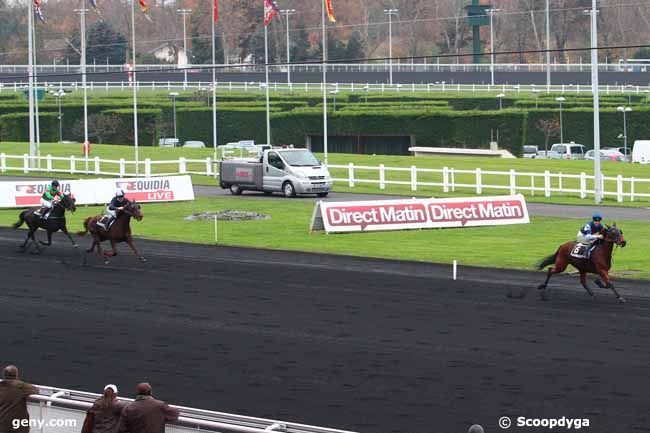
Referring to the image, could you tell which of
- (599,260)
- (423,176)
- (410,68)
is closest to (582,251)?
(599,260)

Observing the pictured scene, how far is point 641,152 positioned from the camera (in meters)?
66.4

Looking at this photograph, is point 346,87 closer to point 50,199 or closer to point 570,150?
point 570,150

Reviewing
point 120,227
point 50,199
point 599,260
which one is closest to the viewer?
point 599,260

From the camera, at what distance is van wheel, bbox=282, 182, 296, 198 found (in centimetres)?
4441

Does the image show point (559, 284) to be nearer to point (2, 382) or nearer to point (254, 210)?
point (2, 382)

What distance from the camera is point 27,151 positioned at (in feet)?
216

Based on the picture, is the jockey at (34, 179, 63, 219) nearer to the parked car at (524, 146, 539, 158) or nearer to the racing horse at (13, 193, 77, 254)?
the racing horse at (13, 193, 77, 254)

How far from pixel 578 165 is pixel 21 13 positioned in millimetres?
97433

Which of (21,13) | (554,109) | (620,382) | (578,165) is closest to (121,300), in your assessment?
(620,382)

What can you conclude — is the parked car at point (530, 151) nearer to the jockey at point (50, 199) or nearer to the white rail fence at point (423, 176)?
the white rail fence at point (423, 176)

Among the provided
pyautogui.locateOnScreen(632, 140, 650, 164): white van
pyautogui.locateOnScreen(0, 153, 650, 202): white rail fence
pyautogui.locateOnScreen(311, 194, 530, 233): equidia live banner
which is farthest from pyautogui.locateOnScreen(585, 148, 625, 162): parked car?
pyautogui.locateOnScreen(311, 194, 530, 233): equidia live banner

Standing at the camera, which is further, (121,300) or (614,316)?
(121,300)

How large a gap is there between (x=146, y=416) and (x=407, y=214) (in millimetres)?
23063

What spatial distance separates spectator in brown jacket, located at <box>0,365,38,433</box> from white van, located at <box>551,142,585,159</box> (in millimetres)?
60241
